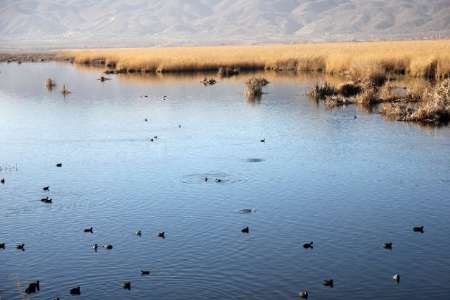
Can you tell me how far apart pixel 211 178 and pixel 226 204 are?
12.5 ft

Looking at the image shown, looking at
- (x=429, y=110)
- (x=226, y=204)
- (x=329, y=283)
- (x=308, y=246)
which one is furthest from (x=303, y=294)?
(x=429, y=110)

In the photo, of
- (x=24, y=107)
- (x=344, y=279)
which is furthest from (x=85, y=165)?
(x=24, y=107)

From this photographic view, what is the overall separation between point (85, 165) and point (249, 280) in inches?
590

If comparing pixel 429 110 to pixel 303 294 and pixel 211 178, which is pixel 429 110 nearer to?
pixel 211 178

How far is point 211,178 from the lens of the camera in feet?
95.6

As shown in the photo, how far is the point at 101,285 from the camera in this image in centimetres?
1864

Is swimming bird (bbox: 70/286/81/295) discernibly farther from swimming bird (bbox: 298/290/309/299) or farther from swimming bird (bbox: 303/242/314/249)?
swimming bird (bbox: 303/242/314/249)

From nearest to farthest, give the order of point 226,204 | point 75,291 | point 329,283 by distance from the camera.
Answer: point 75,291
point 329,283
point 226,204

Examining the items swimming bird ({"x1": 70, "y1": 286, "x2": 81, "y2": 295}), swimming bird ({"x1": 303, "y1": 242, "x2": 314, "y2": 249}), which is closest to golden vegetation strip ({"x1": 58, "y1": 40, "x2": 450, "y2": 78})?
swimming bird ({"x1": 303, "y1": 242, "x2": 314, "y2": 249})

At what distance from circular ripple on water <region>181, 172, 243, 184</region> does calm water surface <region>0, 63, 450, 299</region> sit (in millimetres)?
116

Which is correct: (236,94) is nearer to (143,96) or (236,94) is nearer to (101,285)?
(143,96)

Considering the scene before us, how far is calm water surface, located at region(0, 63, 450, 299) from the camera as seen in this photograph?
746 inches

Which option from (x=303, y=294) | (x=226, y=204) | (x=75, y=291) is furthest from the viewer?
(x=226, y=204)

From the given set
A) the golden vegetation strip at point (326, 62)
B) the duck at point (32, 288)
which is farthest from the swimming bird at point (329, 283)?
the golden vegetation strip at point (326, 62)
